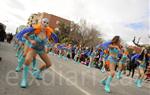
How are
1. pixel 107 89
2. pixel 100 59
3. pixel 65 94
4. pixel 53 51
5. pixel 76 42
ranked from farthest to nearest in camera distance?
pixel 76 42
pixel 53 51
pixel 100 59
pixel 107 89
pixel 65 94

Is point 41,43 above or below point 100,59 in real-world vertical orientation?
above

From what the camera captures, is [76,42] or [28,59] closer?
[28,59]

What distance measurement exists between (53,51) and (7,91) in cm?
3612

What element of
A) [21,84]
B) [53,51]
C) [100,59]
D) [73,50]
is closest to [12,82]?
[21,84]

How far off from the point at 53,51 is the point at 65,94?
116 feet

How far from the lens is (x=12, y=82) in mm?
8883

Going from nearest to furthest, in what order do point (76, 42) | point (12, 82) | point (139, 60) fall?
1. point (12, 82)
2. point (139, 60)
3. point (76, 42)

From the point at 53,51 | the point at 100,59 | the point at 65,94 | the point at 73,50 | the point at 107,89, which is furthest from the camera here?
the point at 53,51

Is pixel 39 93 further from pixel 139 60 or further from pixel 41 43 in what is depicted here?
pixel 139 60

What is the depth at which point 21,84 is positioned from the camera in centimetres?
841

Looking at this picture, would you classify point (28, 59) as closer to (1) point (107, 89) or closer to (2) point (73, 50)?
(1) point (107, 89)

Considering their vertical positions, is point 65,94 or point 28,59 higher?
point 28,59

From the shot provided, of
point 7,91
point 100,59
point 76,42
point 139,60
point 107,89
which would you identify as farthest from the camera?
point 76,42

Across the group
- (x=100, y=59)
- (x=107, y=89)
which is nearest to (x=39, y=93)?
(x=107, y=89)
